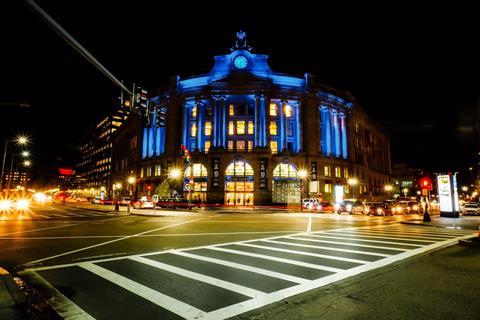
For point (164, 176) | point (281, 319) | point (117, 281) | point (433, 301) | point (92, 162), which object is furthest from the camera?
point (92, 162)

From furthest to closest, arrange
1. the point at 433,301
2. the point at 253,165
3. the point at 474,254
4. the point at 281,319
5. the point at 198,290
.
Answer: the point at 253,165
the point at 474,254
the point at 198,290
the point at 433,301
the point at 281,319

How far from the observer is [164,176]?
58.8 metres

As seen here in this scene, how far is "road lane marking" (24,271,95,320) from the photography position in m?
4.12

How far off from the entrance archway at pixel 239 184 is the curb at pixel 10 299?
46658 millimetres

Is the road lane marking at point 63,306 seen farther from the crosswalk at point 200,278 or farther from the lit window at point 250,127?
the lit window at point 250,127

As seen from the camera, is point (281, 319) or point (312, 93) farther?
point (312, 93)

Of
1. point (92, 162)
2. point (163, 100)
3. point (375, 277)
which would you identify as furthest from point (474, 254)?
point (92, 162)

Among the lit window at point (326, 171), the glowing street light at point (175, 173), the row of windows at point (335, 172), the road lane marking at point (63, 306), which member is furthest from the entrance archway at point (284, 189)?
the road lane marking at point (63, 306)

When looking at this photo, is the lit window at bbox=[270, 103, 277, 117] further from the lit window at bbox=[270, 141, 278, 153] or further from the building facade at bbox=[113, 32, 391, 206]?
the lit window at bbox=[270, 141, 278, 153]

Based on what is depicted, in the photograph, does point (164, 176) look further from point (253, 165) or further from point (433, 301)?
point (433, 301)

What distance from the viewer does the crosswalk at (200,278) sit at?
4.45 meters

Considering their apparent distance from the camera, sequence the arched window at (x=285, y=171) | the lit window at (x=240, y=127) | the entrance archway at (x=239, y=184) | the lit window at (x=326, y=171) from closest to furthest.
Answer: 1. the entrance archway at (x=239, y=184)
2. the arched window at (x=285, y=171)
3. the lit window at (x=240, y=127)
4. the lit window at (x=326, y=171)

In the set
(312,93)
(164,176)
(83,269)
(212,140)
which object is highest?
(312,93)

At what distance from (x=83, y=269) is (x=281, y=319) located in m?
5.46
